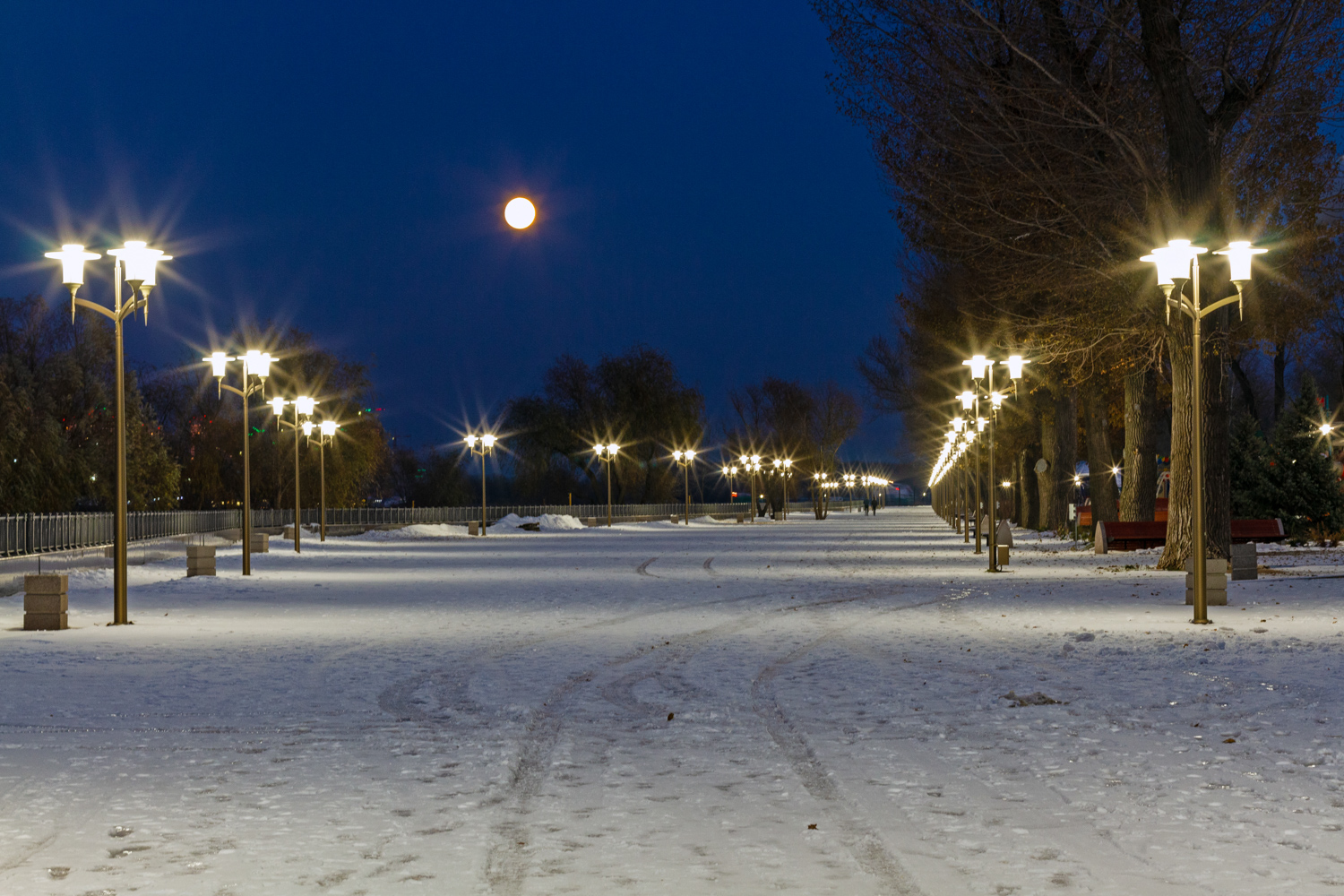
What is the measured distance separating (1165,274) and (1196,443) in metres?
2.25

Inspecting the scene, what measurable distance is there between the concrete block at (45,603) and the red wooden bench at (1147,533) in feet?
85.3

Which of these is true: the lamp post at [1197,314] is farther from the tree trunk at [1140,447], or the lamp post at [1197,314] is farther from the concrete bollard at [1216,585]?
the tree trunk at [1140,447]

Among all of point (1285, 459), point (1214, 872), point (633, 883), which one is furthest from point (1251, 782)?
point (1285, 459)

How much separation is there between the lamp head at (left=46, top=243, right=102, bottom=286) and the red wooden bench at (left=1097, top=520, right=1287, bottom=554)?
2603 centimetres

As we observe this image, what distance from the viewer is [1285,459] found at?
1622 inches

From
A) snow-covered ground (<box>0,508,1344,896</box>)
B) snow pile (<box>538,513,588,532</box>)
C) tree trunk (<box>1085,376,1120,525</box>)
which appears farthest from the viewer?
snow pile (<box>538,513,588,532</box>)

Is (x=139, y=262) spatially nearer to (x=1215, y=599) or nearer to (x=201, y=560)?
(x=201, y=560)

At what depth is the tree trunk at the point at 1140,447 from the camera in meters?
37.1

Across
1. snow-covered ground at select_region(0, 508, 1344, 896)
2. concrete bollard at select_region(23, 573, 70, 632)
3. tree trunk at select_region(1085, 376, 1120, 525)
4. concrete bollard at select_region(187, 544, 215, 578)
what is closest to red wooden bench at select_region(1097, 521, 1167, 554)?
tree trunk at select_region(1085, 376, 1120, 525)

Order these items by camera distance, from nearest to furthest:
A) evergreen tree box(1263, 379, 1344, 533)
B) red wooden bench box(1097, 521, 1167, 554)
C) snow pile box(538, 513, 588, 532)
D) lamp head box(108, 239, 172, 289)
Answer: lamp head box(108, 239, 172, 289) → red wooden bench box(1097, 521, 1167, 554) → evergreen tree box(1263, 379, 1344, 533) → snow pile box(538, 513, 588, 532)

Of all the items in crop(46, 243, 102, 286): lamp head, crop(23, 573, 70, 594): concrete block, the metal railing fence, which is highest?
crop(46, 243, 102, 286): lamp head

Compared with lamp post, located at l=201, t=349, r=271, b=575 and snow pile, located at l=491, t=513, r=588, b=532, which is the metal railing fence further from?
lamp post, located at l=201, t=349, r=271, b=575

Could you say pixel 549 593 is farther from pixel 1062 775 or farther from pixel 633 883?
pixel 633 883

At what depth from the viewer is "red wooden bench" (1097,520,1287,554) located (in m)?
36.4
